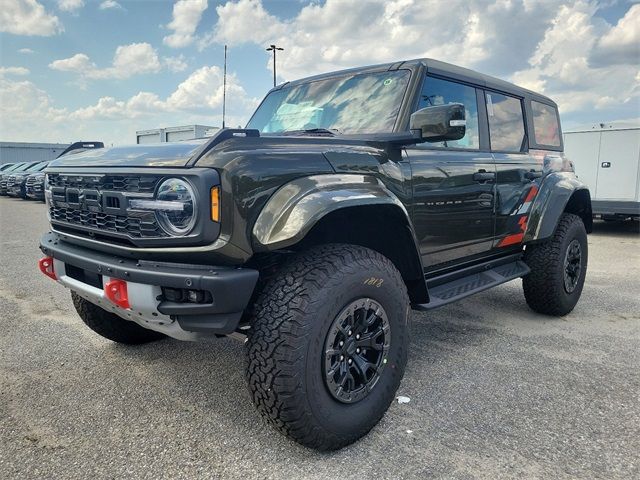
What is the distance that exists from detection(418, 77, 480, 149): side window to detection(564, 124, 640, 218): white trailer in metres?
7.70

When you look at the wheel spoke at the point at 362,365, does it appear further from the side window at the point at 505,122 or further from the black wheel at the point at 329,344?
the side window at the point at 505,122

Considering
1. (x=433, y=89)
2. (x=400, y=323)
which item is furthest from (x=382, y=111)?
(x=400, y=323)

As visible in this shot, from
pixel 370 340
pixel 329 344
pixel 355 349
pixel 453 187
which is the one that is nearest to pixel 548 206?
pixel 453 187

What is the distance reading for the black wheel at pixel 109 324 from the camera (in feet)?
10.9

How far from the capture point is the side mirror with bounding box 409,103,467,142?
99.1 inches

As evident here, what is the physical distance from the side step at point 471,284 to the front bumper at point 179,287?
52.9 inches

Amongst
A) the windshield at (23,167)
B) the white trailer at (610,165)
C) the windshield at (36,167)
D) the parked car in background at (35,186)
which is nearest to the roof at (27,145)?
the windshield at (23,167)

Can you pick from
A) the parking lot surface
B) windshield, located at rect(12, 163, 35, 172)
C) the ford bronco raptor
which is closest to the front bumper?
the ford bronco raptor

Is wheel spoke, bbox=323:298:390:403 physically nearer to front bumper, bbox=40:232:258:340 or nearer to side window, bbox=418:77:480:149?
front bumper, bbox=40:232:258:340

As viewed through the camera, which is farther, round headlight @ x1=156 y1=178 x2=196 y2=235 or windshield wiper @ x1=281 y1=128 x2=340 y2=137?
windshield wiper @ x1=281 y1=128 x2=340 y2=137

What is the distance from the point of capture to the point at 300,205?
2174 millimetres

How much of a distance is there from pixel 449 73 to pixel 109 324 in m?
2.93

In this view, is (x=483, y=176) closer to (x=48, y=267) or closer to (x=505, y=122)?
(x=505, y=122)

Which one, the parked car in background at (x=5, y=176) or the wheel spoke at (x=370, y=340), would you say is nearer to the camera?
the wheel spoke at (x=370, y=340)
